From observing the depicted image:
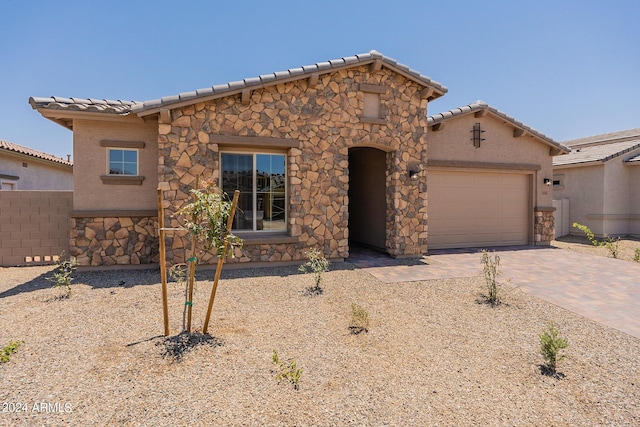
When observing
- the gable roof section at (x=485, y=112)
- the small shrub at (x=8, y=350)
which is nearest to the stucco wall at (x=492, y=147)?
the gable roof section at (x=485, y=112)

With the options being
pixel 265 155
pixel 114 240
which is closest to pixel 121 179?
pixel 114 240

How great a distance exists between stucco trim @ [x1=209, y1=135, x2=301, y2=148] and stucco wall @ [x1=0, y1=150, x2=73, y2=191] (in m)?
11.5

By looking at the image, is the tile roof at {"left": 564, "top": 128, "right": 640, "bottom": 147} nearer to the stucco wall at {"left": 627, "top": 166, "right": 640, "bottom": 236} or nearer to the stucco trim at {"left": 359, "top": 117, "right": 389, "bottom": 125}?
the stucco wall at {"left": 627, "top": 166, "right": 640, "bottom": 236}

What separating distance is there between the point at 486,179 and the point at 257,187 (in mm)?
8413

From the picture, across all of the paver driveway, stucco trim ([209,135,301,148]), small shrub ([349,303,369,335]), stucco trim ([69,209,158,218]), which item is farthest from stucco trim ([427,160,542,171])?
stucco trim ([69,209,158,218])

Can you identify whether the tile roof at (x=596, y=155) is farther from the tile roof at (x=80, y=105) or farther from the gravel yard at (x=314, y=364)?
the tile roof at (x=80, y=105)

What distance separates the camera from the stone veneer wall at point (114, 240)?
7.61 metres

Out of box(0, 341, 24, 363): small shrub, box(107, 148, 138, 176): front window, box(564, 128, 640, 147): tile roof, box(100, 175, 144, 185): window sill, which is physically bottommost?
box(0, 341, 24, 363): small shrub

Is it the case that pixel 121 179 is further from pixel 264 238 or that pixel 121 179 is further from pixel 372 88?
pixel 372 88

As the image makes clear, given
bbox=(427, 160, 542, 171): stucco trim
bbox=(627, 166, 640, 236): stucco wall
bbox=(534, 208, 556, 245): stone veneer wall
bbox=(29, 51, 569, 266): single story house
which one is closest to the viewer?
bbox=(29, 51, 569, 266): single story house

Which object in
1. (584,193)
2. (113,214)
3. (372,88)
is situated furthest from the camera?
(584,193)

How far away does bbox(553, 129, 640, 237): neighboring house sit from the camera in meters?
14.8

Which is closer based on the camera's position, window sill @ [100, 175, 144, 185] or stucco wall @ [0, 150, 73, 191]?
window sill @ [100, 175, 144, 185]

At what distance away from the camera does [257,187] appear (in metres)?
8.32
